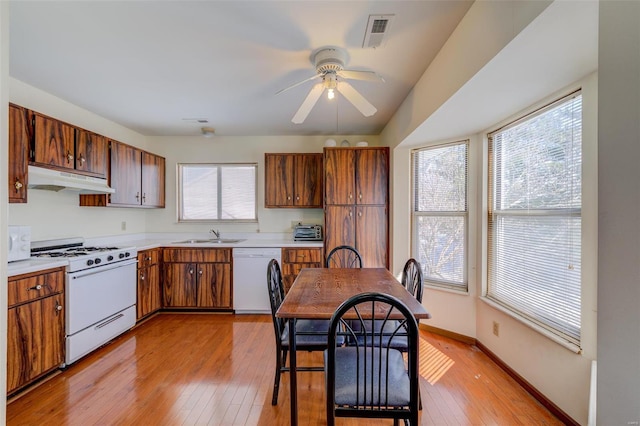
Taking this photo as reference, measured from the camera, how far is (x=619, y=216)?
2.58 feet

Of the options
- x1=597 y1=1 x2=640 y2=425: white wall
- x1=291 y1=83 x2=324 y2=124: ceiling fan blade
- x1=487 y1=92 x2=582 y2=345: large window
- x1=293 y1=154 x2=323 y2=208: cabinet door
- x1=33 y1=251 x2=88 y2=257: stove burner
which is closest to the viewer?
x1=597 y1=1 x2=640 y2=425: white wall

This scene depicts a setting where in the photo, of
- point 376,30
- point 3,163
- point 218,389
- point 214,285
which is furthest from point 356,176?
point 3,163

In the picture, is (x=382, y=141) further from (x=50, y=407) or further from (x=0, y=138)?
(x=50, y=407)

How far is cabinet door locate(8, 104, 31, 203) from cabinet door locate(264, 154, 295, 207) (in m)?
2.38

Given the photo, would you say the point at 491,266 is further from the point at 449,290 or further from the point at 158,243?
the point at 158,243

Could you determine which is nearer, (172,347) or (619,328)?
(619,328)

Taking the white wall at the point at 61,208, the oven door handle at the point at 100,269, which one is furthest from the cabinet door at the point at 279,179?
the white wall at the point at 61,208

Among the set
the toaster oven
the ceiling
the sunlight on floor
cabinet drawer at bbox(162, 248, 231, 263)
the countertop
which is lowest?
→ the sunlight on floor

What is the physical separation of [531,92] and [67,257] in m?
3.95

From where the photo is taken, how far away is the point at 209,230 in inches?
169

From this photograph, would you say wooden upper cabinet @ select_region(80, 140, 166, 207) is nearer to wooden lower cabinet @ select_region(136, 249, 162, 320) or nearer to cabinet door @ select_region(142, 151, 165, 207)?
cabinet door @ select_region(142, 151, 165, 207)

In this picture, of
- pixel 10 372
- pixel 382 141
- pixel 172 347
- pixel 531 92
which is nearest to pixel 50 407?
pixel 10 372

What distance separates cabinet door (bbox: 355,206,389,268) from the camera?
3492 millimetres

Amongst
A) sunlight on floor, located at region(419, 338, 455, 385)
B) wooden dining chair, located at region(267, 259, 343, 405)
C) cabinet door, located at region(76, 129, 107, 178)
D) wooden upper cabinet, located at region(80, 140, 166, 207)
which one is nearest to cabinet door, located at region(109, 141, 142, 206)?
wooden upper cabinet, located at region(80, 140, 166, 207)
